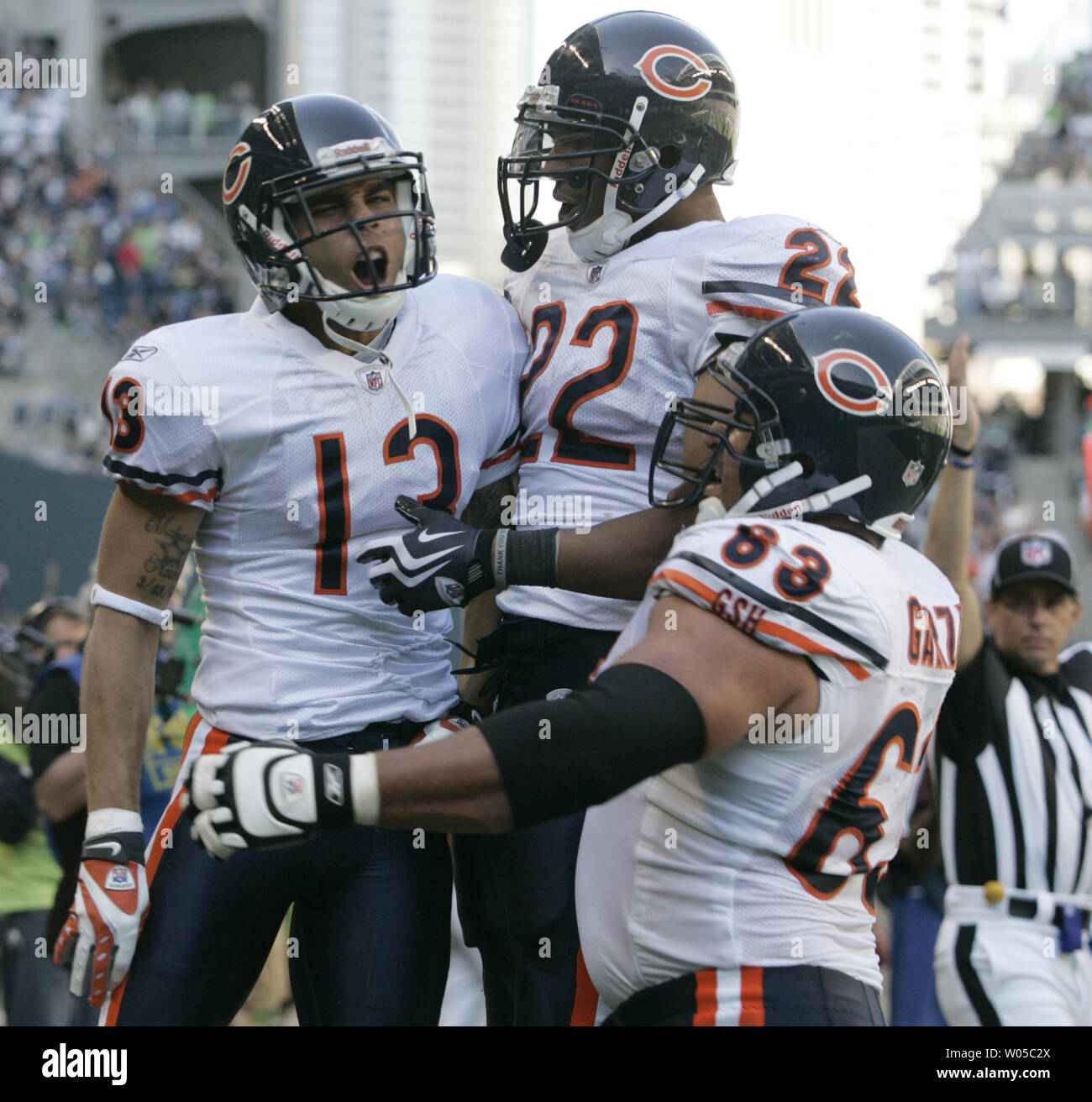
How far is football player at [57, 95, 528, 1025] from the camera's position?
2682 mm

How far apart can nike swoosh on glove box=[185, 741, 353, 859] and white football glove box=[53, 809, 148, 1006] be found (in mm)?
678

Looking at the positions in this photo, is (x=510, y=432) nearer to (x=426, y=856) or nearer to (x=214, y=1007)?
(x=426, y=856)

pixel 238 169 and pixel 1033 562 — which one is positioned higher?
pixel 238 169

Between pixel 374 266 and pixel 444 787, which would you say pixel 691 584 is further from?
pixel 374 266

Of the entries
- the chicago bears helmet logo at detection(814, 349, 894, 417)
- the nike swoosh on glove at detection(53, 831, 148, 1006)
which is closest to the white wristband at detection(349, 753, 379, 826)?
the nike swoosh on glove at detection(53, 831, 148, 1006)

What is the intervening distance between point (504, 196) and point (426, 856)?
1337mm

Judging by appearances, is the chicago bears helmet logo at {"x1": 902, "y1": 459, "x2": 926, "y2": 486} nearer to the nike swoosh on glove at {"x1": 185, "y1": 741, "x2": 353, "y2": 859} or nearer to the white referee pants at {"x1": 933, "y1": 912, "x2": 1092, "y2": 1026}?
the nike swoosh on glove at {"x1": 185, "y1": 741, "x2": 353, "y2": 859}

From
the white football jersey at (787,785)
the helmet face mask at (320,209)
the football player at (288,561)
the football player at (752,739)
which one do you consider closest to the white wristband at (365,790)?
the football player at (752,739)

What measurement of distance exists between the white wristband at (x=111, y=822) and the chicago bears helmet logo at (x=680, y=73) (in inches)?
68.5

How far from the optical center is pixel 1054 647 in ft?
15.7

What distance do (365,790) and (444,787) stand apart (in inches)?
4.2

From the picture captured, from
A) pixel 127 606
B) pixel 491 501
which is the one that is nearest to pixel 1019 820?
pixel 491 501

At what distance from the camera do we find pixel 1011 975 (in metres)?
4.49
